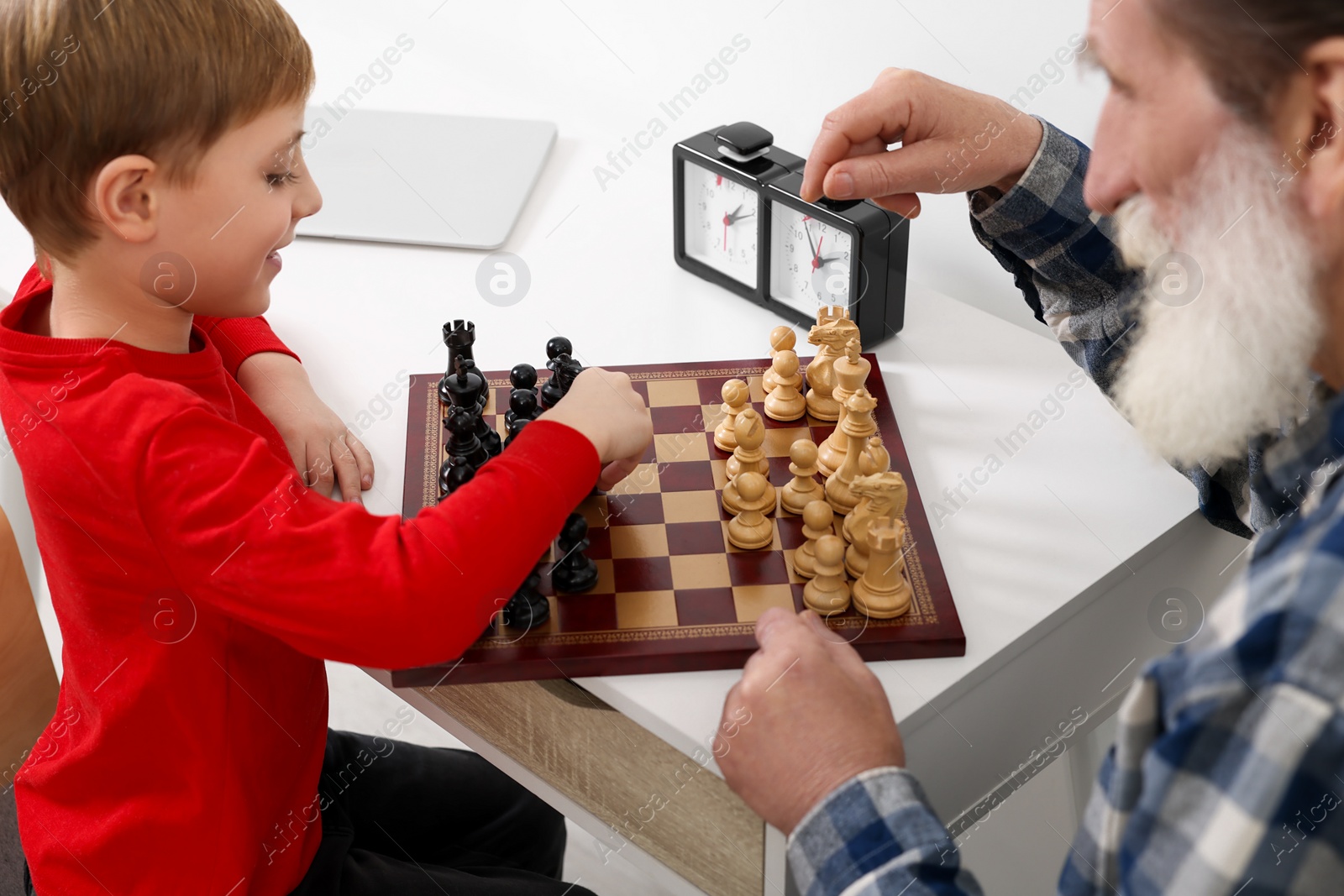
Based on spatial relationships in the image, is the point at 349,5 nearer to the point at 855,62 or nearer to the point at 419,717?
the point at 855,62

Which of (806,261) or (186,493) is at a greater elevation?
(806,261)

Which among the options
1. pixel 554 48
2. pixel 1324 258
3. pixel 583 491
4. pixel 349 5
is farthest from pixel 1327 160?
pixel 349 5

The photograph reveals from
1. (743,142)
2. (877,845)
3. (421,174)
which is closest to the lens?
(877,845)

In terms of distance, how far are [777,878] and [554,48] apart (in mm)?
1565

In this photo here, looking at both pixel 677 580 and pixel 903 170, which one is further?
pixel 903 170

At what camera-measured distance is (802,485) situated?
1.19 meters

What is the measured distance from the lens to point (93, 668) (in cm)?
108

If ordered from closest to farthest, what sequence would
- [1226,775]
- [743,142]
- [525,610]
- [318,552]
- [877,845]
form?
[1226,775] → [877,845] → [318,552] → [525,610] → [743,142]

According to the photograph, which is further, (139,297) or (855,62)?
(855,62)

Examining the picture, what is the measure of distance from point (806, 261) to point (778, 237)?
49 millimetres

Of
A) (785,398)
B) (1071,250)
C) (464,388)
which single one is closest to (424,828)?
(464,388)

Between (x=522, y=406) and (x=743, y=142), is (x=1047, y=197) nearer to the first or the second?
(x=743, y=142)

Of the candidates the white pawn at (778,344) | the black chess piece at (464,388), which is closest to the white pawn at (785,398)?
the white pawn at (778,344)

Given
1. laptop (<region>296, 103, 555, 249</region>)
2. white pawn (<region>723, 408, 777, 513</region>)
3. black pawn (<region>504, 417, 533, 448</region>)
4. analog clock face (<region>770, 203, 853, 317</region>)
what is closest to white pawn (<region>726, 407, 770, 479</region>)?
white pawn (<region>723, 408, 777, 513</region>)
